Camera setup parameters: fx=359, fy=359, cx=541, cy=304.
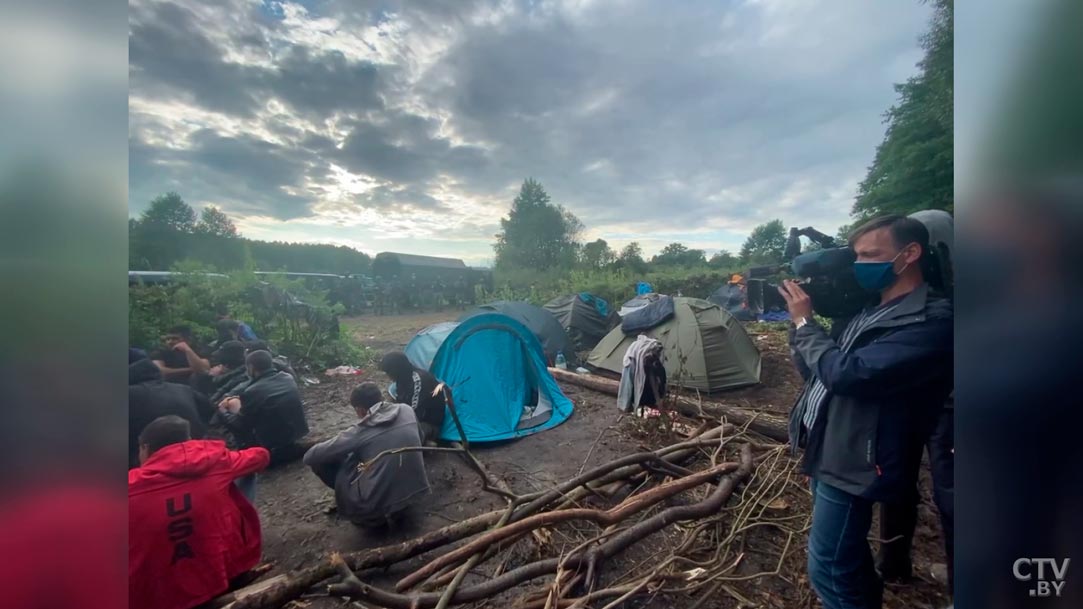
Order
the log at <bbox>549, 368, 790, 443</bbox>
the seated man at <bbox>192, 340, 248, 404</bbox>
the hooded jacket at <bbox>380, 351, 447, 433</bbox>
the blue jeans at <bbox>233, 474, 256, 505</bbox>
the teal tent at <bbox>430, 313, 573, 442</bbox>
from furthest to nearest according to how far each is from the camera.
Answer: the teal tent at <bbox>430, 313, 573, 442</bbox>
the hooded jacket at <bbox>380, 351, 447, 433</bbox>
the log at <bbox>549, 368, 790, 443</bbox>
the seated man at <bbox>192, 340, 248, 404</bbox>
the blue jeans at <bbox>233, 474, 256, 505</bbox>

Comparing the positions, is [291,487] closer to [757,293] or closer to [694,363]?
[757,293]

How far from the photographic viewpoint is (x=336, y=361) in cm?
470

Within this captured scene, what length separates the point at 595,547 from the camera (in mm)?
1926

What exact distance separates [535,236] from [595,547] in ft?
9.53

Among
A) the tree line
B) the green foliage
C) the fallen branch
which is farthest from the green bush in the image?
the fallen branch

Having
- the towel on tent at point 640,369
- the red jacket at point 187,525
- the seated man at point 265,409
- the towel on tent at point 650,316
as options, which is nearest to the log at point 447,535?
the red jacket at point 187,525

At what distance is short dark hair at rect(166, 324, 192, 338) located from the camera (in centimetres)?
175

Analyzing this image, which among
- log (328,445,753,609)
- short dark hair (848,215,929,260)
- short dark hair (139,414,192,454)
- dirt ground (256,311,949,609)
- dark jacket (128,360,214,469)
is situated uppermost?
short dark hair (848,215,929,260)

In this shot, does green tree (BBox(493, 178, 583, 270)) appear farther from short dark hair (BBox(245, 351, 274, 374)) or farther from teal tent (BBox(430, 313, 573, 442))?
short dark hair (BBox(245, 351, 274, 374))

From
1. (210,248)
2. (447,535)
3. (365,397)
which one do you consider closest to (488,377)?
(365,397)

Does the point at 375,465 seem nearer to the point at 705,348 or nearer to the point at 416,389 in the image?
the point at 416,389

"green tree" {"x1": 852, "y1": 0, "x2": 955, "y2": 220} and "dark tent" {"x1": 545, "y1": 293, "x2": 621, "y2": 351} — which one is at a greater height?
"green tree" {"x1": 852, "y1": 0, "x2": 955, "y2": 220}

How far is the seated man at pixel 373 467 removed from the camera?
2443 mm

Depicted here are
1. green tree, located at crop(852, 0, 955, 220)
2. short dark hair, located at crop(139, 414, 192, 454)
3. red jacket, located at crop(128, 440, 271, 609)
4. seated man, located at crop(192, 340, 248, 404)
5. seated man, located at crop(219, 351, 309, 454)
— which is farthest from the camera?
seated man, located at crop(219, 351, 309, 454)
